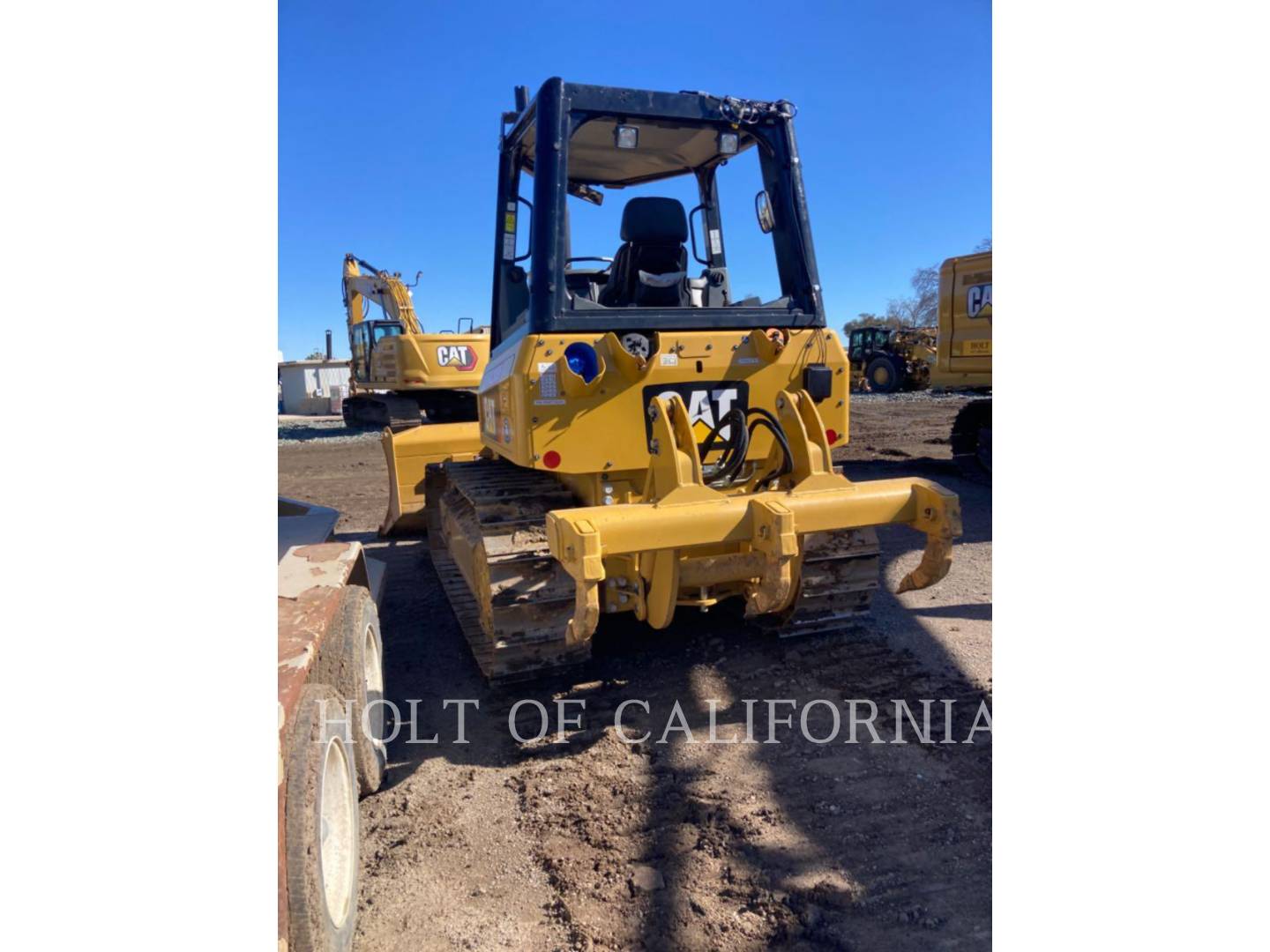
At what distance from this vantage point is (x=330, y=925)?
6.21ft

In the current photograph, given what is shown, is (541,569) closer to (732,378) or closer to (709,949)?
(732,378)

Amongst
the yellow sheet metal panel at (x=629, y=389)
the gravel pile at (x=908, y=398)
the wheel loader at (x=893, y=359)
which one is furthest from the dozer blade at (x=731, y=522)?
the wheel loader at (x=893, y=359)

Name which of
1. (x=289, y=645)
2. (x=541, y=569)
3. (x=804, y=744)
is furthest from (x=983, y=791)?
(x=289, y=645)

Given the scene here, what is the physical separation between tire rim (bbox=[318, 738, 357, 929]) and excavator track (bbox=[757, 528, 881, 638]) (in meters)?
2.45

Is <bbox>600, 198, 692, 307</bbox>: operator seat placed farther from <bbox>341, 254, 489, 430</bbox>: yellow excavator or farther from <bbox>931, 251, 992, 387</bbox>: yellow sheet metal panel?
<bbox>341, 254, 489, 430</bbox>: yellow excavator

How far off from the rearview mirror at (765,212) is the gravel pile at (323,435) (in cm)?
1547

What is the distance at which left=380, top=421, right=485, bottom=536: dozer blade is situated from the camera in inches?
255

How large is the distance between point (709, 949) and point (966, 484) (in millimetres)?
8735

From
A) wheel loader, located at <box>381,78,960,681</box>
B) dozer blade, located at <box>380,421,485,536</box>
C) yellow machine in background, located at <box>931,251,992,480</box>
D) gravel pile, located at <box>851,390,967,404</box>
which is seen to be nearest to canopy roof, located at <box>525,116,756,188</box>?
wheel loader, located at <box>381,78,960,681</box>

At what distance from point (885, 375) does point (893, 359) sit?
23.2 inches

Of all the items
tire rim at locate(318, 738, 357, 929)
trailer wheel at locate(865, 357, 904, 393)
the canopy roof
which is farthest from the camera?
trailer wheel at locate(865, 357, 904, 393)

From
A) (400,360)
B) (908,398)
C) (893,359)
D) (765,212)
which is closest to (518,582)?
(765,212)

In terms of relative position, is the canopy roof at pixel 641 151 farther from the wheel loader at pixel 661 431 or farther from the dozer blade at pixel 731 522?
the dozer blade at pixel 731 522

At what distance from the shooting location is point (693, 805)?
2.80m
